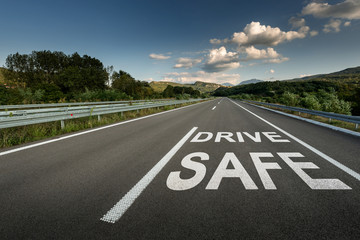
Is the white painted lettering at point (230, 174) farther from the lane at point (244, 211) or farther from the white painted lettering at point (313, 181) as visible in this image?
the white painted lettering at point (313, 181)

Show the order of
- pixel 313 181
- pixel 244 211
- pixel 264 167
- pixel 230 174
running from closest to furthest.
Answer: pixel 244 211 < pixel 313 181 < pixel 230 174 < pixel 264 167

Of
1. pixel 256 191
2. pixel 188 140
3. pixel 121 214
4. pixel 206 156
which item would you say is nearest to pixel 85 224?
pixel 121 214

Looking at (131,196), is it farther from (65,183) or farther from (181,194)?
(65,183)

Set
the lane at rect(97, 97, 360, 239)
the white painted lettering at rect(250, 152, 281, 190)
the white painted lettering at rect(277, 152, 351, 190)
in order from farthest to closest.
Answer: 1. the white painted lettering at rect(250, 152, 281, 190)
2. the white painted lettering at rect(277, 152, 351, 190)
3. the lane at rect(97, 97, 360, 239)

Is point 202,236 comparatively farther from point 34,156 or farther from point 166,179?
point 34,156

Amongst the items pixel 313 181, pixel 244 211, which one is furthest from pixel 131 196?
pixel 313 181

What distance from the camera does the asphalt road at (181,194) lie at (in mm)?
1779

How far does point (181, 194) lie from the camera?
243cm

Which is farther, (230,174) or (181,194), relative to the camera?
(230,174)

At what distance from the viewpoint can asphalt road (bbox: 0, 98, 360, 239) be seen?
178 cm

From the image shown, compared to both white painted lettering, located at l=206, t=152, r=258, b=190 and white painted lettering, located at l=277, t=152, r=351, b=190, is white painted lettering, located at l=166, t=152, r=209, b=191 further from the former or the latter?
white painted lettering, located at l=277, t=152, r=351, b=190

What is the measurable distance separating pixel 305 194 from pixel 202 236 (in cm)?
172

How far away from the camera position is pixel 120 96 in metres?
29.6

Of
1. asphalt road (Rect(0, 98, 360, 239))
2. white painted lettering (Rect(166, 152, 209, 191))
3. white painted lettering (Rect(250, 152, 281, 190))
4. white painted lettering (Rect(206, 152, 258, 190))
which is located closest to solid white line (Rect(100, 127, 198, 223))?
asphalt road (Rect(0, 98, 360, 239))
